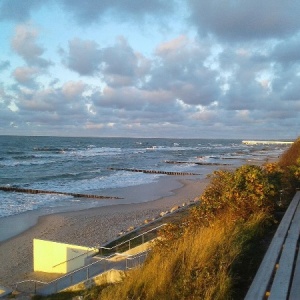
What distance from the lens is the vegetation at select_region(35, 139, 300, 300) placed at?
5.50m

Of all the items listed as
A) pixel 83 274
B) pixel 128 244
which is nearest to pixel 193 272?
pixel 83 274

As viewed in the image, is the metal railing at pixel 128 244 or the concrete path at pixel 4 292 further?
the metal railing at pixel 128 244

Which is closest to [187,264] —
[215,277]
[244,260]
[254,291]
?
[215,277]

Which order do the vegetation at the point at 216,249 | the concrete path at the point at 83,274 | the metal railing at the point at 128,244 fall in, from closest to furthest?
the vegetation at the point at 216,249 < the concrete path at the point at 83,274 < the metal railing at the point at 128,244

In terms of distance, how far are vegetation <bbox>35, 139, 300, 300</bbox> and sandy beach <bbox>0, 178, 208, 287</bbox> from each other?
274 inches

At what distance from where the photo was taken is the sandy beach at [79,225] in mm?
14578

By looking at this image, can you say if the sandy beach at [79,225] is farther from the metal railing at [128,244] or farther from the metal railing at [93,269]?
the metal railing at [128,244]

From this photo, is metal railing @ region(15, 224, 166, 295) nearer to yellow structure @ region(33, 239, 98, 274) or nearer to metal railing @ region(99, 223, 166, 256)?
metal railing @ region(99, 223, 166, 256)

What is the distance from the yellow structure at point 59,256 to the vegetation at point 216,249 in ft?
13.6

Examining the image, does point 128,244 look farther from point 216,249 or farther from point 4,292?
point 216,249

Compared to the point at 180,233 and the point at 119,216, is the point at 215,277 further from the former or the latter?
the point at 119,216

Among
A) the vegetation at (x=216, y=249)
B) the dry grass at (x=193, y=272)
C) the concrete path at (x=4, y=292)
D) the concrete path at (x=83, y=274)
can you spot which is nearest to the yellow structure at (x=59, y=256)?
the concrete path at (x=83, y=274)

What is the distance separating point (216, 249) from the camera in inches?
251

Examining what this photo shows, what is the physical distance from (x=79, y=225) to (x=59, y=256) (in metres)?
7.78
